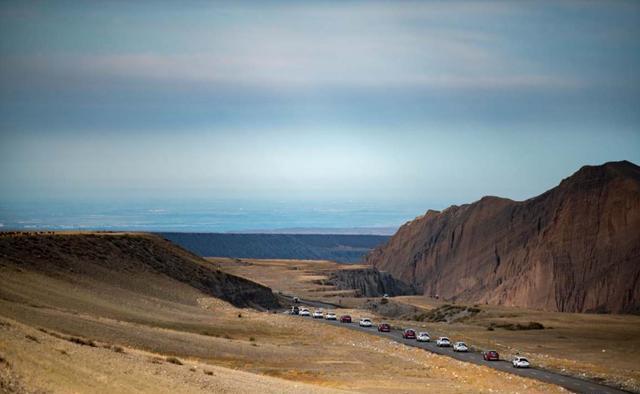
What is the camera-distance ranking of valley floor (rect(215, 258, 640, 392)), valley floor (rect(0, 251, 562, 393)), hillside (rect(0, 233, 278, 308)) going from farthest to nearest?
hillside (rect(0, 233, 278, 308))
valley floor (rect(215, 258, 640, 392))
valley floor (rect(0, 251, 562, 393))

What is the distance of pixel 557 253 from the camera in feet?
400

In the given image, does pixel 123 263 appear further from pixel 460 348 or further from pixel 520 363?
pixel 520 363

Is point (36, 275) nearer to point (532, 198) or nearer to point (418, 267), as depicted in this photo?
point (532, 198)

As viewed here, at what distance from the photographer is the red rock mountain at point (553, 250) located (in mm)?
112938

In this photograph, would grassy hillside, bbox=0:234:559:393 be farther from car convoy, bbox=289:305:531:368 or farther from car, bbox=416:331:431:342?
car, bbox=416:331:431:342

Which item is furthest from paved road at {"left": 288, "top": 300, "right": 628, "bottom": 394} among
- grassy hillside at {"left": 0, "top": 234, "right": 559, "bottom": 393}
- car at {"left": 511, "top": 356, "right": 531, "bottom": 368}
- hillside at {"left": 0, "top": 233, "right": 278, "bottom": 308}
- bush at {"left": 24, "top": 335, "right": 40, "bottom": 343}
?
bush at {"left": 24, "top": 335, "right": 40, "bottom": 343}

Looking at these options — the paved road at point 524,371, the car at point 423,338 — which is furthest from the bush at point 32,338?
the car at point 423,338

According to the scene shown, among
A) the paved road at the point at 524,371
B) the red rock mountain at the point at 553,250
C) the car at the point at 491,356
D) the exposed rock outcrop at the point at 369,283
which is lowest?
the paved road at the point at 524,371

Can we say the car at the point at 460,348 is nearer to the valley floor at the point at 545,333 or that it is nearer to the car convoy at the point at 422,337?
the car convoy at the point at 422,337

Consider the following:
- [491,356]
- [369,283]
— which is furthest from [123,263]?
[369,283]

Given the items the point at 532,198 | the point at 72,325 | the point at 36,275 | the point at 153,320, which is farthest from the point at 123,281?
the point at 532,198

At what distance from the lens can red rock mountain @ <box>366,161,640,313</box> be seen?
113 m

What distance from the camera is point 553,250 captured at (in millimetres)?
122938

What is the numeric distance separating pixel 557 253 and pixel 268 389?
3747 inches
